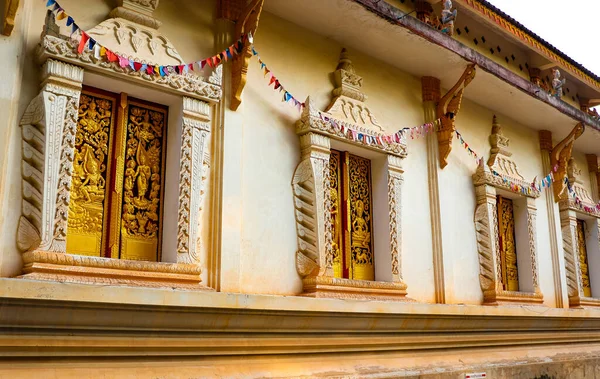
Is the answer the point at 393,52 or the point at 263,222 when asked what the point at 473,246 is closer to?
the point at 393,52

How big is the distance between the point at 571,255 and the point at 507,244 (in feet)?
5.29

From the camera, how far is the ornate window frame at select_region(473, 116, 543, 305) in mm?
7758

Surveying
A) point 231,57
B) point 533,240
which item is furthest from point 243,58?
point 533,240

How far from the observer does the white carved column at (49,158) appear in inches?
165

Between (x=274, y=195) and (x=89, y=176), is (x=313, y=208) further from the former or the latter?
(x=89, y=176)

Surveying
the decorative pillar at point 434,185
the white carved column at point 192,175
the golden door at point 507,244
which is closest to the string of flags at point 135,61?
the white carved column at point 192,175

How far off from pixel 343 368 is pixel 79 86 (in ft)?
11.0

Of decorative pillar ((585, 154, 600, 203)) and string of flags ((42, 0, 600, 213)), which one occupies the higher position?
decorative pillar ((585, 154, 600, 203))

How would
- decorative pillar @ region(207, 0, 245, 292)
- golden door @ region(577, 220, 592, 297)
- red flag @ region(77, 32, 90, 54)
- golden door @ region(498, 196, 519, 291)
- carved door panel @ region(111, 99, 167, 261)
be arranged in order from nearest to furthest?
red flag @ region(77, 32, 90, 54), carved door panel @ region(111, 99, 167, 261), decorative pillar @ region(207, 0, 245, 292), golden door @ region(498, 196, 519, 291), golden door @ region(577, 220, 592, 297)

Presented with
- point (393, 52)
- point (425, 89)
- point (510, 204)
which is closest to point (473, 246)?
point (510, 204)

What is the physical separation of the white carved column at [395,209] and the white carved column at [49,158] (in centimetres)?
345

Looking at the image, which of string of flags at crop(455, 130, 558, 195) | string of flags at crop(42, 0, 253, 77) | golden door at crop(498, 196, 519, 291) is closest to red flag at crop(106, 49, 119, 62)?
string of flags at crop(42, 0, 253, 77)

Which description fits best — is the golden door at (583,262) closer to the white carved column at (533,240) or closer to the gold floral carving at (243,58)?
the white carved column at (533,240)

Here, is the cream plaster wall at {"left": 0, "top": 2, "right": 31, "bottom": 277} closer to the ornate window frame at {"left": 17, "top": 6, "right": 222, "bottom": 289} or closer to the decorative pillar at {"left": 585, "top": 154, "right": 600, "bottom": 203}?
the ornate window frame at {"left": 17, "top": 6, "right": 222, "bottom": 289}
